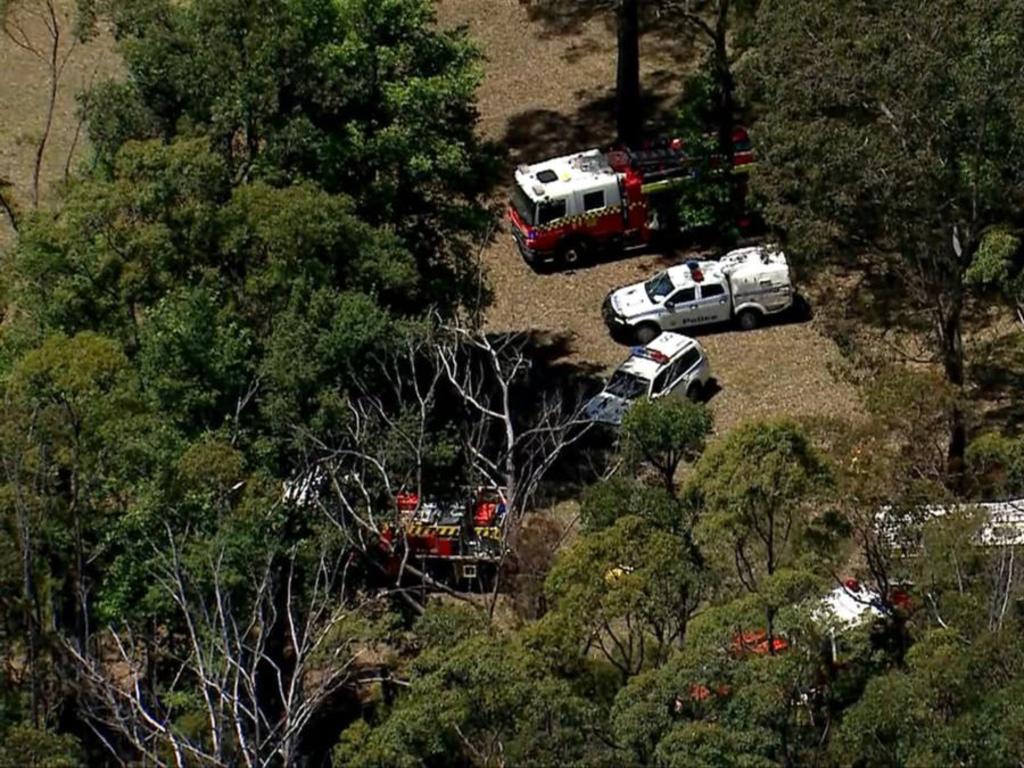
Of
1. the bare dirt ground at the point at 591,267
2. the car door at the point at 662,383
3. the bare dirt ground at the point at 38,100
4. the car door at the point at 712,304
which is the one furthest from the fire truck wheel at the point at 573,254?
the bare dirt ground at the point at 38,100

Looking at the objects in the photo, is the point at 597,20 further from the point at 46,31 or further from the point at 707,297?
the point at 46,31

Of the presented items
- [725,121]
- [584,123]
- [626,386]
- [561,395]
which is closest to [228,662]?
[626,386]

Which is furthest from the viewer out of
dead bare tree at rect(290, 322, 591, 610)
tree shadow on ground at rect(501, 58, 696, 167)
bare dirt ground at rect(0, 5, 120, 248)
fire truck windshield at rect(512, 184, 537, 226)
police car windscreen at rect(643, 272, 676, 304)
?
tree shadow on ground at rect(501, 58, 696, 167)

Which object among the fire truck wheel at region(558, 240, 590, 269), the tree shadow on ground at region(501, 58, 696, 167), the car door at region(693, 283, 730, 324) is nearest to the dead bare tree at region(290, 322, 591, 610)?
the car door at region(693, 283, 730, 324)

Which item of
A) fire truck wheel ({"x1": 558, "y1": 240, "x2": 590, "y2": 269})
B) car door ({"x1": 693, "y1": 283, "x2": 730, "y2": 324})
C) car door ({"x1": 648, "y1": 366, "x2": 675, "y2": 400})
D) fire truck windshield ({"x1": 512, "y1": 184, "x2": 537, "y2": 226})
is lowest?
car door ({"x1": 648, "y1": 366, "x2": 675, "y2": 400})

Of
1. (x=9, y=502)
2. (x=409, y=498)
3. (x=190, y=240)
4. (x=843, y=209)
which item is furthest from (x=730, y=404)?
(x=9, y=502)

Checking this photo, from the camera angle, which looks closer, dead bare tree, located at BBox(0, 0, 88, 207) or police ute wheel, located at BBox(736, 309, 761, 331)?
police ute wheel, located at BBox(736, 309, 761, 331)

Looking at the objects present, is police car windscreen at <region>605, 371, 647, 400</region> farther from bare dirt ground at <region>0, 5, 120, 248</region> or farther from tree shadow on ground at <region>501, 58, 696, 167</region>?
bare dirt ground at <region>0, 5, 120, 248</region>

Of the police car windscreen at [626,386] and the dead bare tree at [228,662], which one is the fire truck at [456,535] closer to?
the dead bare tree at [228,662]
